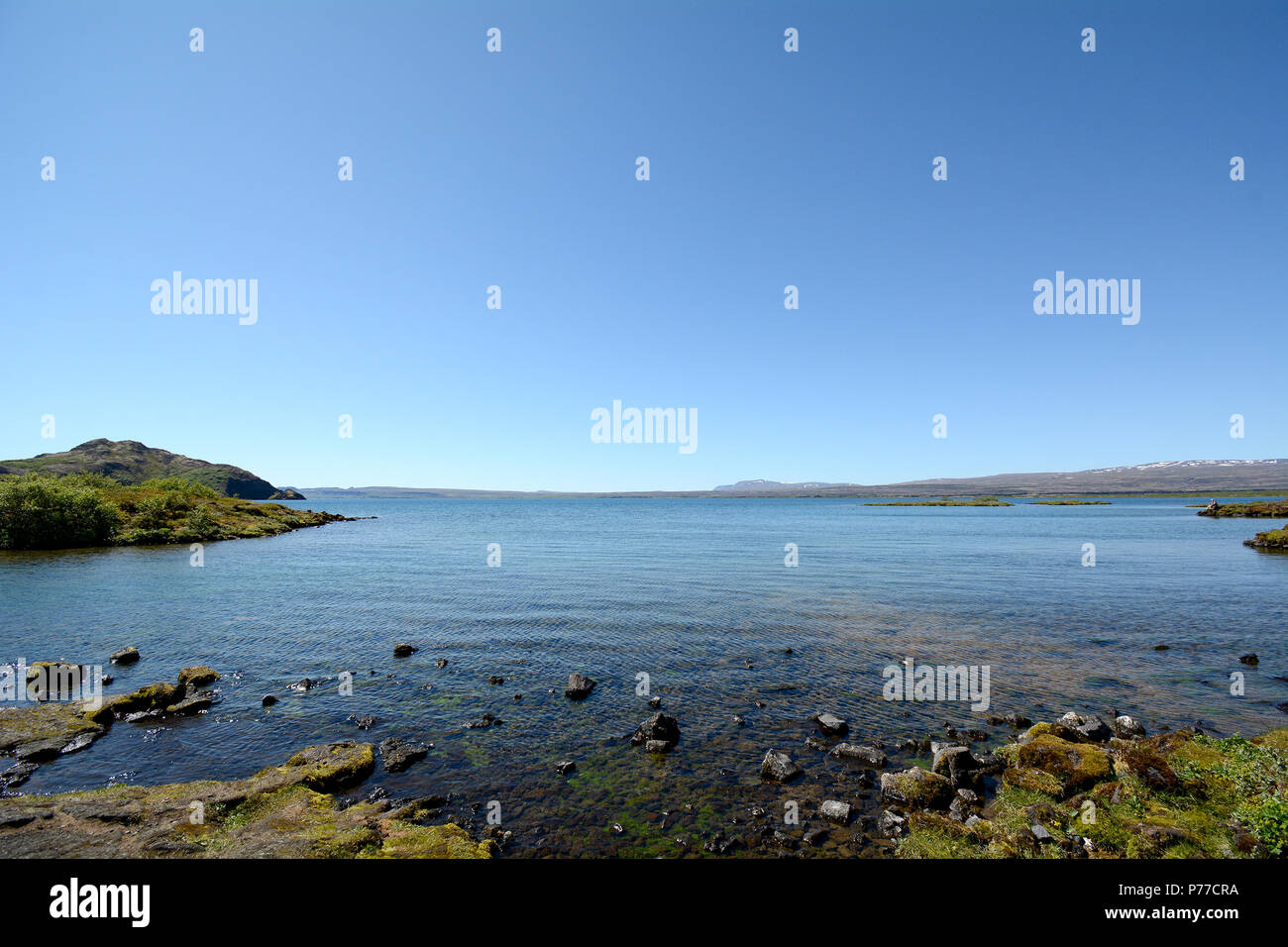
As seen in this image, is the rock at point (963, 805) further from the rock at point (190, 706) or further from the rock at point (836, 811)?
the rock at point (190, 706)

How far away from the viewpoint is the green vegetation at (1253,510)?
107m

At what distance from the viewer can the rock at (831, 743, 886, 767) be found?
1587 centimetres

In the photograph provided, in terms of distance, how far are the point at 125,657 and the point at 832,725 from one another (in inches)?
1199

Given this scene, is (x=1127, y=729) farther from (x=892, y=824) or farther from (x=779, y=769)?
(x=779, y=769)

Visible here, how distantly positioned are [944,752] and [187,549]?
281 feet

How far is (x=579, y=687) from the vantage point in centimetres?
2159

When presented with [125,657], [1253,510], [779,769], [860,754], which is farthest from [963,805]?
[1253,510]

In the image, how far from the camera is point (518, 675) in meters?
23.6

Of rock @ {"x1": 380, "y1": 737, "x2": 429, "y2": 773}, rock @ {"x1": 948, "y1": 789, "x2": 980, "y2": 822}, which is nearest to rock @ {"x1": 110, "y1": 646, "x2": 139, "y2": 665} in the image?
rock @ {"x1": 380, "y1": 737, "x2": 429, "y2": 773}

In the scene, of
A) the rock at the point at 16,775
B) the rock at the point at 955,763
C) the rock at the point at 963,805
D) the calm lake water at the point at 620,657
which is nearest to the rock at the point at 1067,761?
the rock at the point at 955,763

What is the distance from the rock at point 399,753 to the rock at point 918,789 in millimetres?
13458

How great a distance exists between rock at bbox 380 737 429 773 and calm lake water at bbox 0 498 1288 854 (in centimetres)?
46
